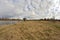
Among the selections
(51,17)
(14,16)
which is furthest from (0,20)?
(51,17)

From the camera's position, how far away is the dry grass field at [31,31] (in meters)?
3.08

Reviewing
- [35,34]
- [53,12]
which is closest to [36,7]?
[53,12]

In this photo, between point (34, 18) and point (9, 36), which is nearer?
point (9, 36)

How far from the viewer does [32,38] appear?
3.09 metres

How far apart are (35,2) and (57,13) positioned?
0.51 metres

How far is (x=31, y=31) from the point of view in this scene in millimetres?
3189

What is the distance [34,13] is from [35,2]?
0.79ft

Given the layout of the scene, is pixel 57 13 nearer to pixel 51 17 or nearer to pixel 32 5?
pixel 51 17

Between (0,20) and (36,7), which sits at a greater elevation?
(36,7)

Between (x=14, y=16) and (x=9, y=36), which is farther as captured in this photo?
(x=14, y=16)

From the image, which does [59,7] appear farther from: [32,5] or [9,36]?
[9,36]

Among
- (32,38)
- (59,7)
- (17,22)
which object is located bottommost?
(32,38)

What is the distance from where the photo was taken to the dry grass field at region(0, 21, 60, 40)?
3.08 m

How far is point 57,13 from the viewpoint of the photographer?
11.1ft
